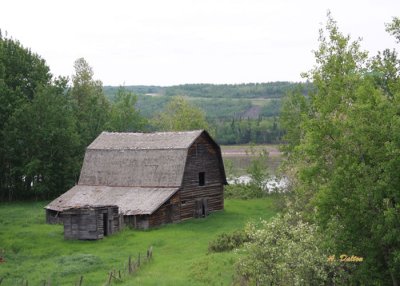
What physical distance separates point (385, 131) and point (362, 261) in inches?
171

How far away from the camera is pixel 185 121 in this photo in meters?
76.2

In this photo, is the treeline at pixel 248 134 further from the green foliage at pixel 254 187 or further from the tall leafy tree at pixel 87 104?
the green foliage at pixel 254 187

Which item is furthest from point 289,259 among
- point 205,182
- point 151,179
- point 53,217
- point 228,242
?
point 53,217

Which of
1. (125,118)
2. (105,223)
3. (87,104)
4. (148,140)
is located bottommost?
(105,223)

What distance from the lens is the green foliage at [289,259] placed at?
2014 cm

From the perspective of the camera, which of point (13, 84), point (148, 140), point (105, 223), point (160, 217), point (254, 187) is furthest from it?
point (254, 187)

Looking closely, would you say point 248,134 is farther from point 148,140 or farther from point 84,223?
point 84,223

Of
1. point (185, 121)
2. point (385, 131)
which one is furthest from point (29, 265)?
point (185, 121)

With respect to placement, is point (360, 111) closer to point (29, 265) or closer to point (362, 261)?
point (362, 261)

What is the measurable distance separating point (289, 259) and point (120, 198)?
84.2ft

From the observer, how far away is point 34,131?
56656 millimetres

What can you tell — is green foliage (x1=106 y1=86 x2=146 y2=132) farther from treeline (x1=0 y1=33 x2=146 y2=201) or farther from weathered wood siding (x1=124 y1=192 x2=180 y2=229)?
weathered wood siding (x1=124 y1=192 x2=180 y2=229)

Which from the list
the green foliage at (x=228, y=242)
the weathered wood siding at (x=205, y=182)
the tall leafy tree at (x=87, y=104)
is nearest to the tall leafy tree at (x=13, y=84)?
the tall leafy tree at (x=87, y=104)

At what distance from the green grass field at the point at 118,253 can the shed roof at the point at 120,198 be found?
177 centimetres
